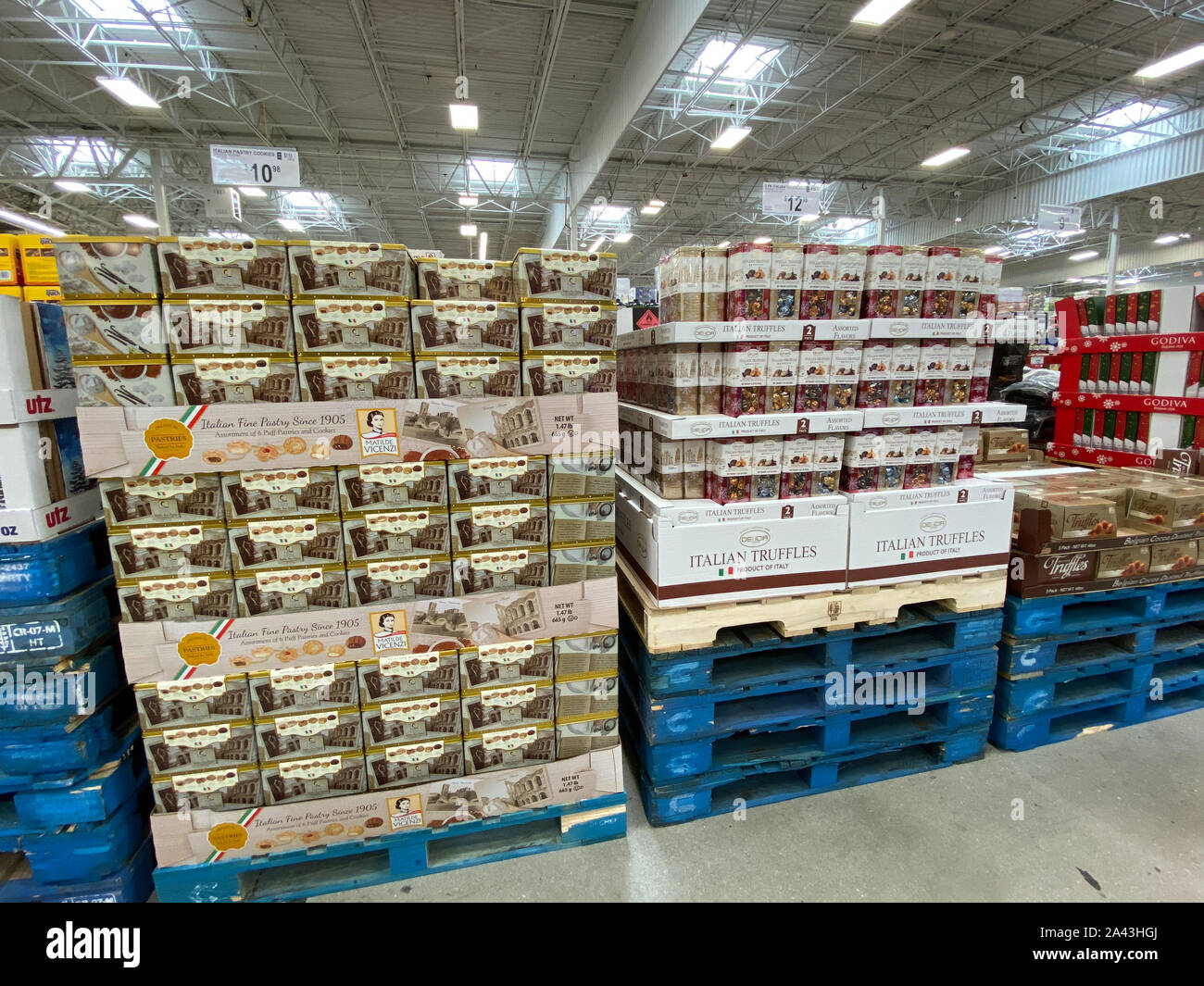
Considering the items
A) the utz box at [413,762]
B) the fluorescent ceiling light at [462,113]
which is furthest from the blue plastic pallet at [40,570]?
the fluorescent ceiling light at [462,113]

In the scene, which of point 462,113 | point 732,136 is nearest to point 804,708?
point 462,113

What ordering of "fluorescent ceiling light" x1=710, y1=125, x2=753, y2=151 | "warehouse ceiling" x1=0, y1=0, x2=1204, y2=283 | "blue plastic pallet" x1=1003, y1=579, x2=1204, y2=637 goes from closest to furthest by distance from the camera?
"blue plastic pallet" x1=1003, y1=579, x2=1204, y2=637
"warehouse ceiling" x1=0, y1=0, x2=1204, y2=283
"fluorescent ceiling light" x1=710, y1=125, x2=753, y2=151

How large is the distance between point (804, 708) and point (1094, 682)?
7.67ft

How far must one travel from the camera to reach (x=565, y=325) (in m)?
2.56

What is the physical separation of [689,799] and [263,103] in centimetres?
1362

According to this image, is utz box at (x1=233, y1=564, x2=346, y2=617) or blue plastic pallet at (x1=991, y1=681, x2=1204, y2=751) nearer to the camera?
utz box at (x1=233, y1=564, x2=346, y2=617)

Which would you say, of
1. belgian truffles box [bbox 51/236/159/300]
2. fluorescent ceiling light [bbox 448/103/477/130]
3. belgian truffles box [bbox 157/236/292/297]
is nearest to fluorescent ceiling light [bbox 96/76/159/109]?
fluorescent ceiling light [bbox 448/103/477/130]

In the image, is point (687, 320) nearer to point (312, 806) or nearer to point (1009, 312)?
point (312, 806)

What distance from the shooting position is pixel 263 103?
1083 centimetres

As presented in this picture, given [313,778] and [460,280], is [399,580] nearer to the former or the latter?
[313,778]

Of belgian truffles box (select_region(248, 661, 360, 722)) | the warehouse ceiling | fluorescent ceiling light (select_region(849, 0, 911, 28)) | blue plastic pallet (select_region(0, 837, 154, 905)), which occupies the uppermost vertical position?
the warehouse ceiling

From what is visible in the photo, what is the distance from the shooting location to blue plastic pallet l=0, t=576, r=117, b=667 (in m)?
2.35

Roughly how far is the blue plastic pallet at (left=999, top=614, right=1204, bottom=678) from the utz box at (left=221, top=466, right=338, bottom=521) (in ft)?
12.8

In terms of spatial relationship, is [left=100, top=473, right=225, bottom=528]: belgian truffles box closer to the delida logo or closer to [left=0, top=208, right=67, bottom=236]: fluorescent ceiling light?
the delida logo
